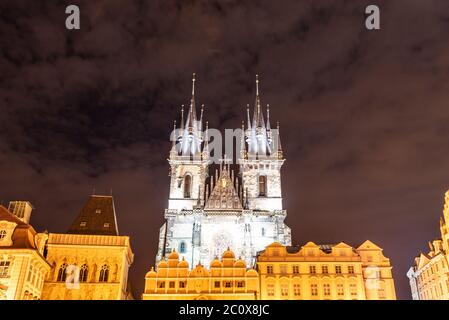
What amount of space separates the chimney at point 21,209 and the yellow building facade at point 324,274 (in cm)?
2867

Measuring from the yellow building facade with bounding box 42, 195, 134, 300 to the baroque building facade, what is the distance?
37797 millimetres

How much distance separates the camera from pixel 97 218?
53.9 meters

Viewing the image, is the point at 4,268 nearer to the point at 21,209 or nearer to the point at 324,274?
the point at 21,209

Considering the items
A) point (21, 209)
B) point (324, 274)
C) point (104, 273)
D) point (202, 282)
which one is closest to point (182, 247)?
point (202, 282)

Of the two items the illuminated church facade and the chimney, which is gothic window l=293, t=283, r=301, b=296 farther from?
the chimney

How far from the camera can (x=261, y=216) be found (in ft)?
230

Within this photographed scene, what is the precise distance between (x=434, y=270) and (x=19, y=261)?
1933 inches

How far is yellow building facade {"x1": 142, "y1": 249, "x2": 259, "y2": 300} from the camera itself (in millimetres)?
50750

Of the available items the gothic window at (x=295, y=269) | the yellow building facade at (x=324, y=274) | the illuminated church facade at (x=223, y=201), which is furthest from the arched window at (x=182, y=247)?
the gothic window at (x=295, y=269)

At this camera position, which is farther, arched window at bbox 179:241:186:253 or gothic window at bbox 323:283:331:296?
arched window at bbox 179:241:186:253

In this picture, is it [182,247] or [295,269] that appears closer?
[295,269]

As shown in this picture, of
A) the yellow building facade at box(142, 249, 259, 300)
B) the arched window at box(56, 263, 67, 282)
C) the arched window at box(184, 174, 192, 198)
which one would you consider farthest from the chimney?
the arched window at box(184, 174, 192, 198)
